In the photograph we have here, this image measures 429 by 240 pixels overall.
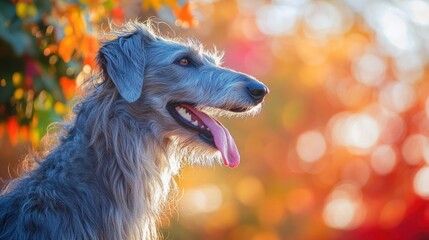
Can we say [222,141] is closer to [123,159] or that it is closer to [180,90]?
[180,90]

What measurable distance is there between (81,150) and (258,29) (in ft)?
48.4

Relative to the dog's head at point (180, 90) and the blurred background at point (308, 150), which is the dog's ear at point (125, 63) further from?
the blurred background at point (308, 150)

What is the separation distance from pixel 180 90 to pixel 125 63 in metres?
0.44

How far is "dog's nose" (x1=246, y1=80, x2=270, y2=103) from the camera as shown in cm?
630

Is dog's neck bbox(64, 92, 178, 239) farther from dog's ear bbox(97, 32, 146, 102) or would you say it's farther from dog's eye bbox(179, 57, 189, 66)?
dog's eye bbox(179, 57, 189, 66)

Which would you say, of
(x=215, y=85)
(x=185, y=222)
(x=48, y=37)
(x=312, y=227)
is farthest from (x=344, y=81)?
(x=215, y=85)

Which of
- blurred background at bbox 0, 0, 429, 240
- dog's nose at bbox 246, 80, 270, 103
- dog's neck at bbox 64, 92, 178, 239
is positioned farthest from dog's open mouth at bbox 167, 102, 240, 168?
blurred background at bbox 0, 0, 429, 240

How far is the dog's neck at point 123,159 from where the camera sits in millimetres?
5988

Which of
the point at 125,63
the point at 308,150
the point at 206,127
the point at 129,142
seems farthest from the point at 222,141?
the point at 308,150

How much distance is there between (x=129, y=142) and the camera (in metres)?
6.06

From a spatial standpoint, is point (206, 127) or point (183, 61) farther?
point (183, 61)

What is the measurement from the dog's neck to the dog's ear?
17 cm

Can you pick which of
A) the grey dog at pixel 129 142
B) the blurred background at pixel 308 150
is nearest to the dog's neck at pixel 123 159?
the grey dog at pixel 129 142

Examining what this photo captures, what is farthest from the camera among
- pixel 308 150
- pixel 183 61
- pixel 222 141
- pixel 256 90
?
pixel 308 150
